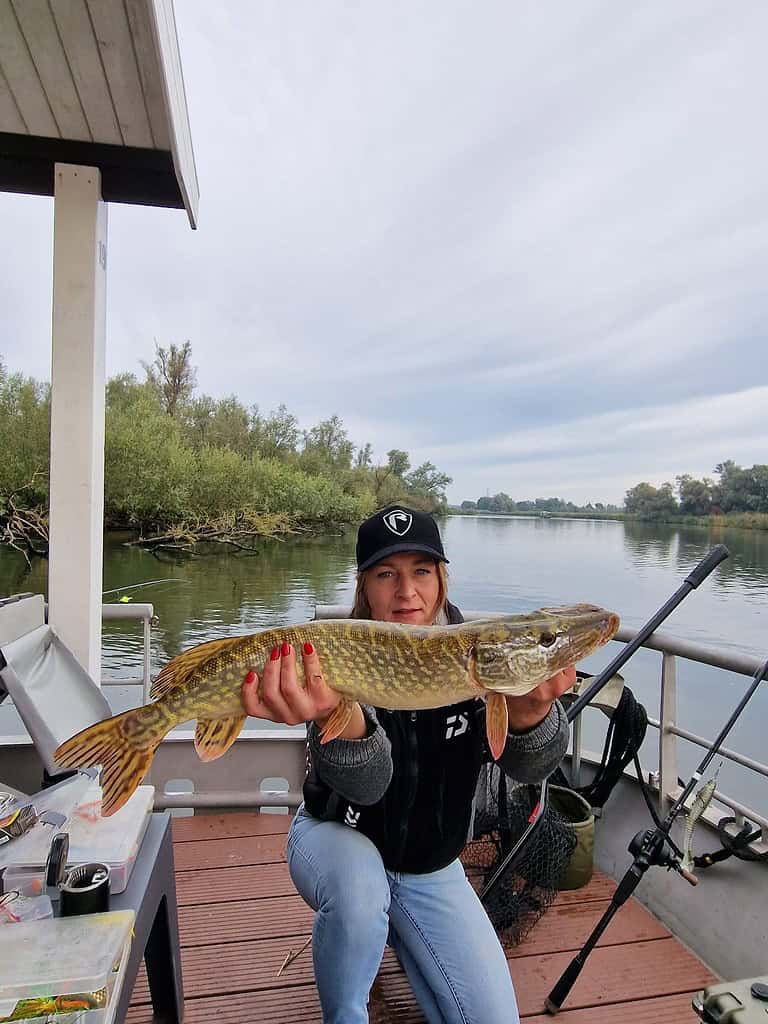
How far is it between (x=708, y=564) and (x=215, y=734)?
1.43m

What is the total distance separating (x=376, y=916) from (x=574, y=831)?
4.10 feet

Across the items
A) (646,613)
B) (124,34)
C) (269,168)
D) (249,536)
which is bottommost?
(646,613)

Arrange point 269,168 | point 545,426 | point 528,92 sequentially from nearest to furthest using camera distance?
1. point 528,92
2. point 269,168
3. point 545,426

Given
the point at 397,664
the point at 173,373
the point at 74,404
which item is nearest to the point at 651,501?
the point at 74,404

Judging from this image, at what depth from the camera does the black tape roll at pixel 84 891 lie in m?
0.96

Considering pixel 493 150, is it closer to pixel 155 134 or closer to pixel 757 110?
pixel 757 110

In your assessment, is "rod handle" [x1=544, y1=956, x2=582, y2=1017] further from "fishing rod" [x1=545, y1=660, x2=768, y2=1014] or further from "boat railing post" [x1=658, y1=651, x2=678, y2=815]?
"boat railing post" [x1=658, y1=651, x2=678, y2=815]

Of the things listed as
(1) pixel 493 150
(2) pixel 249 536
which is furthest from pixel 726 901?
(2) pixel 249 536

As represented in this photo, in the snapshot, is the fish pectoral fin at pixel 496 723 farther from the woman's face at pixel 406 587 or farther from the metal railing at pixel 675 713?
the metal railing at pixel 675 713

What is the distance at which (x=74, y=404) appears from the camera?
229 cm

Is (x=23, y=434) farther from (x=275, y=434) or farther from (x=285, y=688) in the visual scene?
(x=285, y=688)

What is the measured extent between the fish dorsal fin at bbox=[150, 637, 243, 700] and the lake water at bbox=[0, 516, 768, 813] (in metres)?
6.83

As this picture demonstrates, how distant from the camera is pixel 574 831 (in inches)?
86.7

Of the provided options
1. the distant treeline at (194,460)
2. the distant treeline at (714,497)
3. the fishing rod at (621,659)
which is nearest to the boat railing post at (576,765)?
the fishing rod at (621,659)
